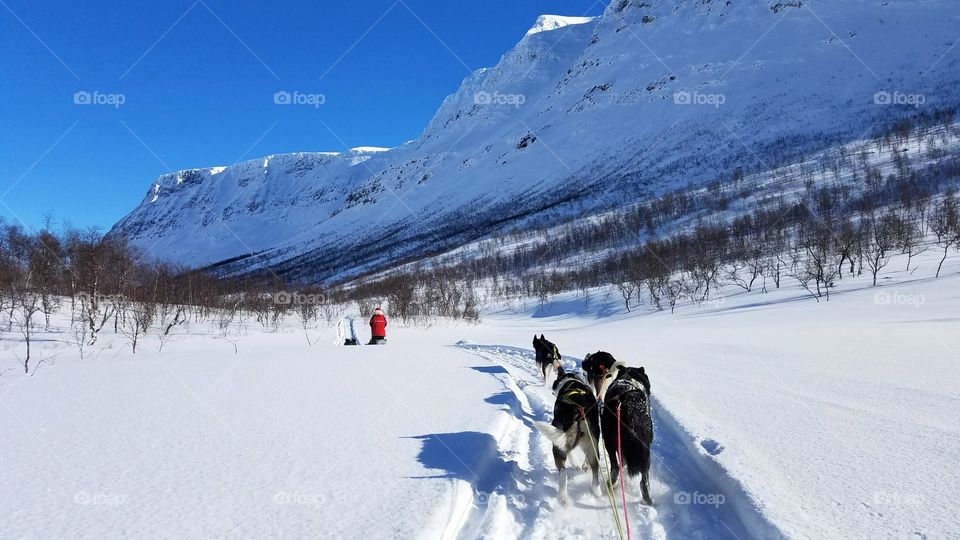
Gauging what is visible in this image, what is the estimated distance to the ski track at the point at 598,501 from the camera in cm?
336

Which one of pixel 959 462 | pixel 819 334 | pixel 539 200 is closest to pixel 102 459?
pixel 959 462

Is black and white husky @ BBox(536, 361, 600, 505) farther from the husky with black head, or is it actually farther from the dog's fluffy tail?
the husky with black head

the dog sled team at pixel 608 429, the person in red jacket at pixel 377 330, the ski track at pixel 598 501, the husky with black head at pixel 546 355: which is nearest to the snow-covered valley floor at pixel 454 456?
the ski track at pixel 598 501

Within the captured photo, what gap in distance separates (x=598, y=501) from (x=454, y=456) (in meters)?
1.43

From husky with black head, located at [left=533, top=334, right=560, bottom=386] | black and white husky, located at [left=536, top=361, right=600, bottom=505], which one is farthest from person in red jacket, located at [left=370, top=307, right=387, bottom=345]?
black and white husky, located at [left=536, top=361, right=600, bottom=505]

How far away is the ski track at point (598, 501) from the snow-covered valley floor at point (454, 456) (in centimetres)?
2

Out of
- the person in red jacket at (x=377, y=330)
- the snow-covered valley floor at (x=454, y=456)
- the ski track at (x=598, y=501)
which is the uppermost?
the person in red jacket at (x=377, y=330)

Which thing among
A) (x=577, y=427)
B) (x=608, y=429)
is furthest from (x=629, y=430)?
(x=577, y=427)

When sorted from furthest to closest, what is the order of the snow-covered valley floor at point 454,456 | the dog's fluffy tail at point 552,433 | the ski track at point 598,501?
the dog's fluffy tail at point 552,433, the ski track at point 598,501, the snow-covered valley floor at point 454,456

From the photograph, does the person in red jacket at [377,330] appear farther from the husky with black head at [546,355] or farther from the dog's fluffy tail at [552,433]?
the dog's fluffy tail at [552,433]

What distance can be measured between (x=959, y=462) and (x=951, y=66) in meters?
225

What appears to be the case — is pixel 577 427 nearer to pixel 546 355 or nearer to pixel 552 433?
pixel 552 433

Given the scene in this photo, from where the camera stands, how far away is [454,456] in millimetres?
4629

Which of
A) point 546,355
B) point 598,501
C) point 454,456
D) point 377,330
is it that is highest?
point 377,330
